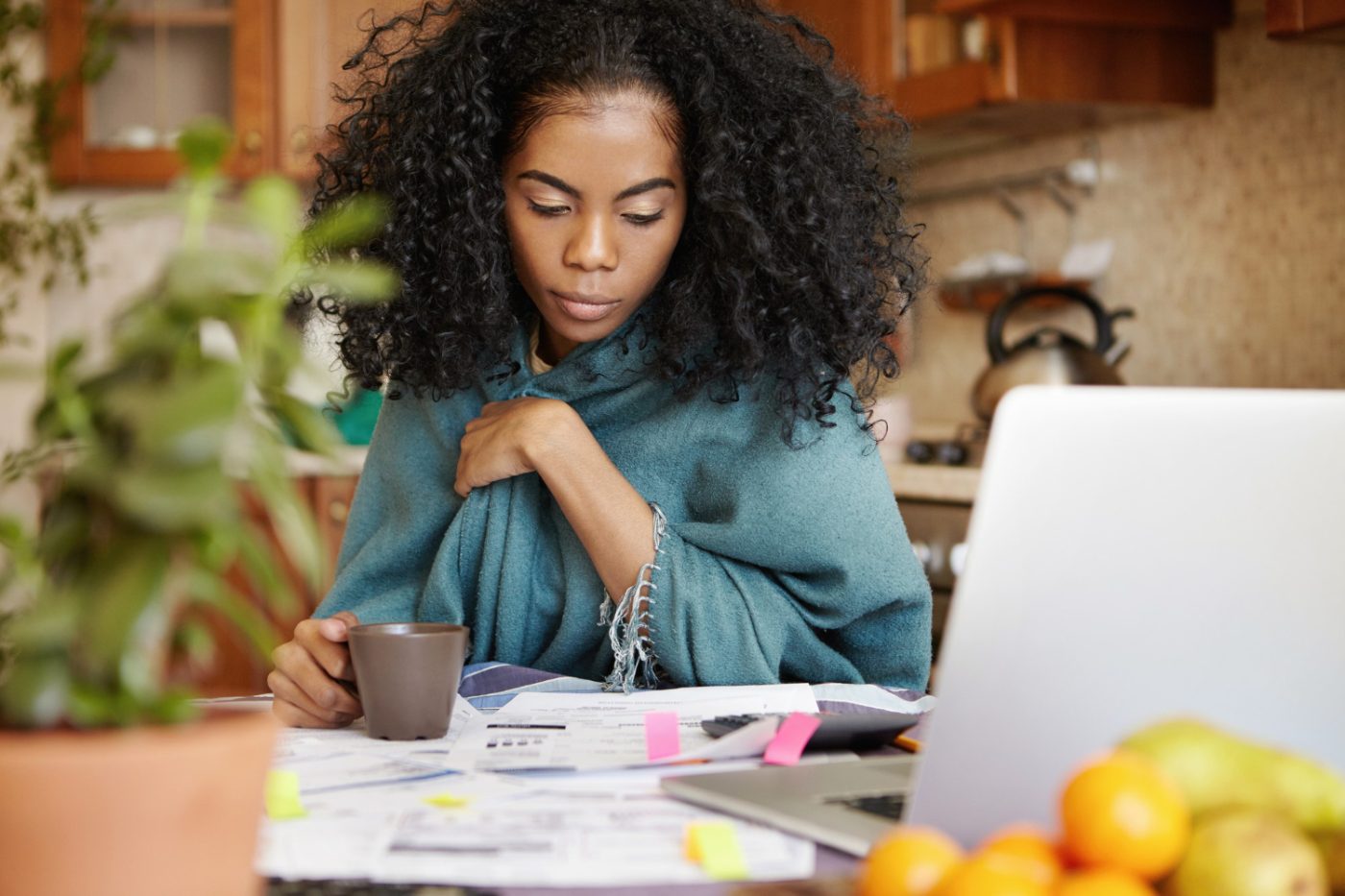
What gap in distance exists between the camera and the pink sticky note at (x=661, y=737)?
2.88ft

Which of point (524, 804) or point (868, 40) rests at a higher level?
point (868, 40)

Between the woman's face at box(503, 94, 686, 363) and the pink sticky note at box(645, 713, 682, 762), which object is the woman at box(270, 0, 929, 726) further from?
the pink sticky note at box(645, 713, 682, 762)

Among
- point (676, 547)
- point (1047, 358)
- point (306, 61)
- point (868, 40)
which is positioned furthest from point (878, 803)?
point (306, 61)

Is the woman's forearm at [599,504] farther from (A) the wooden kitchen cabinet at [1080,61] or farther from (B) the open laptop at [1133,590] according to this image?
(A) the wooden kitchen cabinet at [1080,61]

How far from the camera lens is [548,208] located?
4.36ft

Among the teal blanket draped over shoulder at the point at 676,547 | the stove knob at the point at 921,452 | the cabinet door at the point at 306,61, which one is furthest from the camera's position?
the cabinet door at the point at 306,61

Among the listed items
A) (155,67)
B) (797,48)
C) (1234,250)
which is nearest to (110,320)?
(797,48)

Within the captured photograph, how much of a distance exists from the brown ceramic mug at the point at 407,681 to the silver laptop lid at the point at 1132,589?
1.30ft

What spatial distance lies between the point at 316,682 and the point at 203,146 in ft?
2.09

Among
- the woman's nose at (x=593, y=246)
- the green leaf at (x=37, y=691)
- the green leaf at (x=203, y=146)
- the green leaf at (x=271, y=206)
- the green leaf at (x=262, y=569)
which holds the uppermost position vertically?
the woman's nose at (x=593, y=246)

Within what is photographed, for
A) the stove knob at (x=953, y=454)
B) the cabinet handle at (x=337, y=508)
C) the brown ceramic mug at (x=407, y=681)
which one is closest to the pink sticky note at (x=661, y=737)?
the brown ceramic mug at (x=407, y=681)

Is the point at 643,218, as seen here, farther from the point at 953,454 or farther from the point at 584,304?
the point at 953,454

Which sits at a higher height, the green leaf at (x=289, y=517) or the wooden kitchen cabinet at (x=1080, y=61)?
the wooden kitchen cabinet at (x=1080, y=61)

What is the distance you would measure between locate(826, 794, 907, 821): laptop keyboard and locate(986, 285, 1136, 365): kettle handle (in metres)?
1.81
